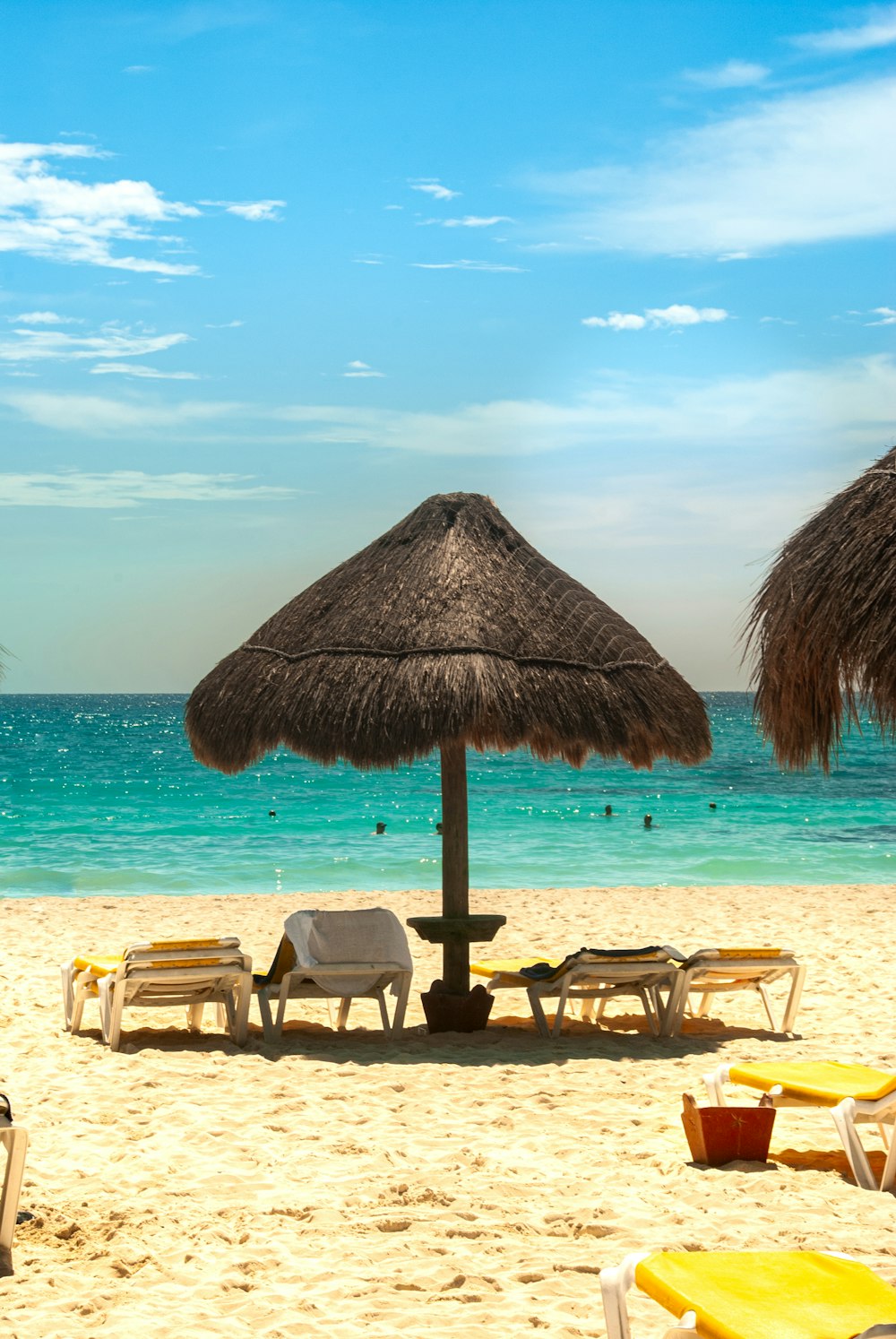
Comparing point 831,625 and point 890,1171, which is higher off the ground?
point 831,625

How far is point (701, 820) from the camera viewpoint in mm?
26188

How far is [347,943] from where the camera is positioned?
625 centimetres

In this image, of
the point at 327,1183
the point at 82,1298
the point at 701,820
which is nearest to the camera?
the point at 82,1298

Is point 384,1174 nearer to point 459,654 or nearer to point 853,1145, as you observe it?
point 853,1145

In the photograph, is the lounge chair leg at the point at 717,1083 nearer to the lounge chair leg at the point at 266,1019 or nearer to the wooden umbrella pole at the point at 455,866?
the wooden umbrella pole at the point at 455,866

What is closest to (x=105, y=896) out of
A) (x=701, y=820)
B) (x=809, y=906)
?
(x=809, y=906)

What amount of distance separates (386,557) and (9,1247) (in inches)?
162

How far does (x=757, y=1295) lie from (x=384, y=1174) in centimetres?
202

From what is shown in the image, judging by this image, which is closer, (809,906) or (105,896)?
(809,906)

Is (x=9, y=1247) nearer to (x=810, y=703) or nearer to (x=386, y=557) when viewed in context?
(x=810, y=703)

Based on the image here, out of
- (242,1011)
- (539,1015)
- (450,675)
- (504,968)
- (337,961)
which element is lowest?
(539,1015)

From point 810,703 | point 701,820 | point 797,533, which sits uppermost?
point 797,533

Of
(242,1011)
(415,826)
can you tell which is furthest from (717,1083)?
(415,826)

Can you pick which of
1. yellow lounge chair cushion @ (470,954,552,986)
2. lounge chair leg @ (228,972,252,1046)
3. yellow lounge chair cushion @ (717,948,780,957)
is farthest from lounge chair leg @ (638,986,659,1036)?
lounge chair leg @ (228,972,252,1046)
